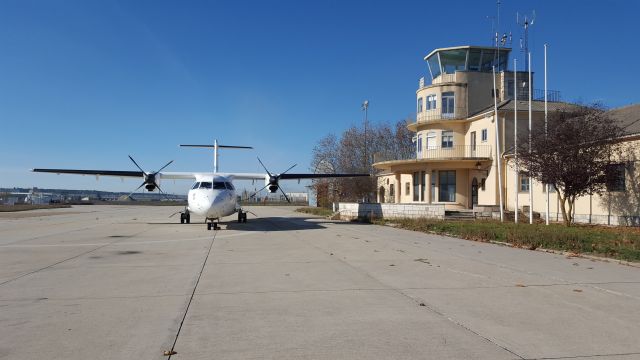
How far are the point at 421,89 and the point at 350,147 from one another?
2035 cm

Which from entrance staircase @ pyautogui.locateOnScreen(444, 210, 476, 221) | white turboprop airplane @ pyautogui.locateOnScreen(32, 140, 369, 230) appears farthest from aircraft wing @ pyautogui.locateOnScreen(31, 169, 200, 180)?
entrance staircase @ pyautogui.locateOnScreen(444, 210, 476, 221)

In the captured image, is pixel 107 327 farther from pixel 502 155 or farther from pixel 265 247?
pixel 502 155

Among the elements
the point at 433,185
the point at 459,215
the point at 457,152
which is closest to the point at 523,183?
the point at 459,215

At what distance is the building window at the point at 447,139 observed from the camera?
38719 mm

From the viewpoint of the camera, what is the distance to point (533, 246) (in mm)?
15328

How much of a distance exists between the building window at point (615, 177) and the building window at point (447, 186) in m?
14.1

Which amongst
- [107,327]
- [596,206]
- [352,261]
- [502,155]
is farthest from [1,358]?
[502,155]

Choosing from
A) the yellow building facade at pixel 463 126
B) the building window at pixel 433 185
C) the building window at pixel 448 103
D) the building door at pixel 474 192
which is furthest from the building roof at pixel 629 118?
the building window at pixel 433 185

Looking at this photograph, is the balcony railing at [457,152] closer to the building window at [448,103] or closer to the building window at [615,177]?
the building window at [448,103]

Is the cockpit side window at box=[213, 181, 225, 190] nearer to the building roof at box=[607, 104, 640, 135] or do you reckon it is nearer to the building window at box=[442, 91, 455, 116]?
the building roof at box=[607, 104, 640, 135]

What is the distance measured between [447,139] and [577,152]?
1625 centimetres

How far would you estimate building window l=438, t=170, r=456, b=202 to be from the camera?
124ft

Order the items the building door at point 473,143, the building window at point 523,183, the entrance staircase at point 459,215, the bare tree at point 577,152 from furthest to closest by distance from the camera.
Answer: the building door at point 473,143 → the building window at point 523,183 → the entrance staircase at point 459,215 → the bare tree at point 577,152

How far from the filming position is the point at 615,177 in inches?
914
